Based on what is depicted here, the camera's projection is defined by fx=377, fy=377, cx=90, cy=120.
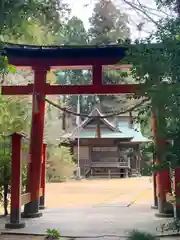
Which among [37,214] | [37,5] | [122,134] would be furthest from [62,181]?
[37,5]

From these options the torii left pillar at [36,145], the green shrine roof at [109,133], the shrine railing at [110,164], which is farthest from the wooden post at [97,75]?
the shrine railing at [110,164]

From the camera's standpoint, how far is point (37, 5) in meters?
3.37

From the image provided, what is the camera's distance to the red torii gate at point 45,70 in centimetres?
561

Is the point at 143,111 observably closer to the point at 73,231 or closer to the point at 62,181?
the point at 73,231

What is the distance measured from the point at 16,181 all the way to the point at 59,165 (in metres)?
12.9

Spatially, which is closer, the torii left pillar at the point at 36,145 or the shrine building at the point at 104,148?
the torii left pillar at the point at 36,145

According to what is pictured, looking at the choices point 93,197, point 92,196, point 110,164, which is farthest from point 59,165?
point 93,197

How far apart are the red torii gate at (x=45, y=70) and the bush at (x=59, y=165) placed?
36.7 ft

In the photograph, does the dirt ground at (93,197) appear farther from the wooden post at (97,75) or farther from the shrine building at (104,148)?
the shrine building at (104,148)

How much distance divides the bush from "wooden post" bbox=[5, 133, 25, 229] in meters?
12.0

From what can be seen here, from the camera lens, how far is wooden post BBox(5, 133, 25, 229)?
15.6 ft

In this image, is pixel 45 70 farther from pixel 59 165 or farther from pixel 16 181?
pixel 59 165

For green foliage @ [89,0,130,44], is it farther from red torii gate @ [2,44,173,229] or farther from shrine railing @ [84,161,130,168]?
shrine railing @ [84,161,130,168]

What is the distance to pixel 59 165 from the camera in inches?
693
